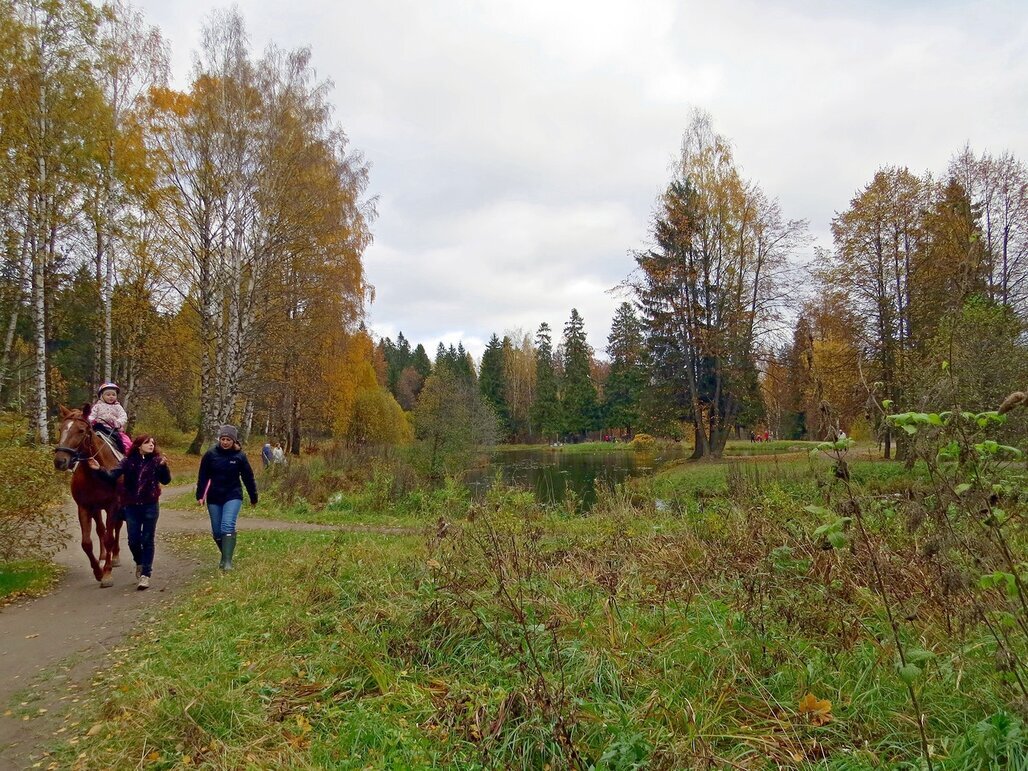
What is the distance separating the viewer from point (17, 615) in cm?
553

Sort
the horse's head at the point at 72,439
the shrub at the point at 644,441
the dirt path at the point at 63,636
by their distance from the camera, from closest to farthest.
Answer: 1. the dirt path at the point at 63,636
2. the horse's head at the point at 72,439
3. the shrub at the point at 644,441

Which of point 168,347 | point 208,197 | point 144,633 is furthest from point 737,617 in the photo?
point 168,347

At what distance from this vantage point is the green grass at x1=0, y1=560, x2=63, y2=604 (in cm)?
614

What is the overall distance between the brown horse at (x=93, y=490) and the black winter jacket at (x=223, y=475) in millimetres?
939

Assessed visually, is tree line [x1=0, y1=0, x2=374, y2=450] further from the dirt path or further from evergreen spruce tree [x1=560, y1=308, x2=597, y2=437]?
evergreen spruce tree [x1=560, y1=308, x2=597, y2=437]

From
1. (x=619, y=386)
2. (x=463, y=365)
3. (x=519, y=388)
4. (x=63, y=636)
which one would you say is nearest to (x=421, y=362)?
(x=463, y=365)

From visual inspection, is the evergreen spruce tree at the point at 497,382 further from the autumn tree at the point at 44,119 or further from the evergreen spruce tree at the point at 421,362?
the autumn tree at the point at 44,119

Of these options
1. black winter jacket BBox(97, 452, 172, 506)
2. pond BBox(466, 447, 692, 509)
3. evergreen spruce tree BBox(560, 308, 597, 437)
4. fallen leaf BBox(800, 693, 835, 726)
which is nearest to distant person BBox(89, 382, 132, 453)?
black winter jacket BBox(97, 452, 172, 506)

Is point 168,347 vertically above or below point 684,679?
above

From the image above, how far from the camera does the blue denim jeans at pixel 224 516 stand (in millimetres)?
7090

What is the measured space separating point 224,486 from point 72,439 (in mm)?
1659

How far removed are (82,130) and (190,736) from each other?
16759 millimetres

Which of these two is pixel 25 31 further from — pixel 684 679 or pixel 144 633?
pixel 684 679

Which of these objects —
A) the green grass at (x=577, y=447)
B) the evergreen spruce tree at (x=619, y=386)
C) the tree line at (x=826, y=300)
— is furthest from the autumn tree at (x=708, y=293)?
the evergreen spruce tree at (x=619, y=386)
